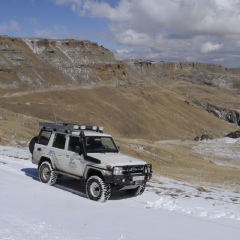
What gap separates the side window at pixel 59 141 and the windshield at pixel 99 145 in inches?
33.7

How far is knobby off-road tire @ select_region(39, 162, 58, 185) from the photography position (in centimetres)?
1103

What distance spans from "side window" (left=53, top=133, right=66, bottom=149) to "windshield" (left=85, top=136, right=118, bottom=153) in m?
0.86

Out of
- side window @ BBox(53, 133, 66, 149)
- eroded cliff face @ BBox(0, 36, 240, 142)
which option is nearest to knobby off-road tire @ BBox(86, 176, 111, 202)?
side window @ BBox(53, 133, 66, 149)

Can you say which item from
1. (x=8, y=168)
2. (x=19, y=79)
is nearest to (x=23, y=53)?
(x=19, y=79)

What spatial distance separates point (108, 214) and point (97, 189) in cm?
119

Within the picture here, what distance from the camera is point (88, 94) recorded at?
7394cm

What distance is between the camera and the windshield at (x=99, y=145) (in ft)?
34.3

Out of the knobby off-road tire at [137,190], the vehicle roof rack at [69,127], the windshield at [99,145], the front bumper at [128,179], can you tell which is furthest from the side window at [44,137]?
Answer: the knobby off-road tire at [137,190]

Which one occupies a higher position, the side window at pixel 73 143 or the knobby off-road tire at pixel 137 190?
the side window at pixel 73 143

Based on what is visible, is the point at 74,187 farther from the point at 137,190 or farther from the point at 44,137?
the point at 137,190

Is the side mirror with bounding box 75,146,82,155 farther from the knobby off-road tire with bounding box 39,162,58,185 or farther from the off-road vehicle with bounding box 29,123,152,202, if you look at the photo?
the knobby off-road tire with bounding box 39,162,58,185

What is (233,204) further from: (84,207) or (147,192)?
(84,207)

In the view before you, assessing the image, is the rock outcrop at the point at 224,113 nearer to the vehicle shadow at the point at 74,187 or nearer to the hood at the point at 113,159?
the vehicle shadow at the point at 74,187

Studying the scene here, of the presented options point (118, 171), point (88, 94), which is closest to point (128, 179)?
point (118, 171)
